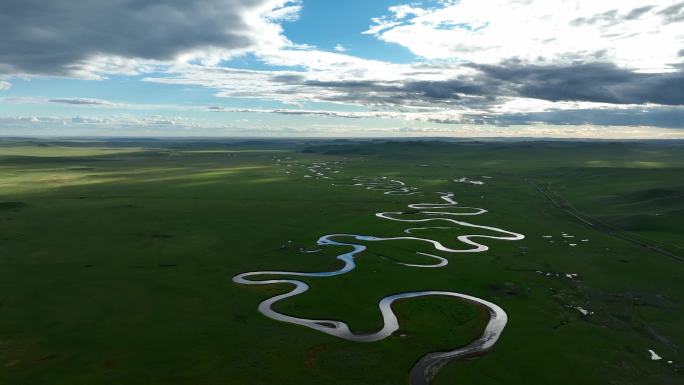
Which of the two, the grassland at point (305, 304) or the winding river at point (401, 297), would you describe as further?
the winding river at point (401, 297)

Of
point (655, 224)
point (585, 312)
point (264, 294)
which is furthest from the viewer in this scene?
point (655, 224)

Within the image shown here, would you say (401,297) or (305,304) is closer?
(305,304)

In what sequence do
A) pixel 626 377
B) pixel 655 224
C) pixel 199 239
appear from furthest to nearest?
pixel 655 224 → pixel 199 239 → pixel 626 377

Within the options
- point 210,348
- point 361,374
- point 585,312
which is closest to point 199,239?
point 210,348

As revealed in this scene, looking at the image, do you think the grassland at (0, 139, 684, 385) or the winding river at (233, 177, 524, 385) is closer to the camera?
the grassland at (0, 139, 684, 385)

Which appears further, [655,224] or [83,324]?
[655,224]

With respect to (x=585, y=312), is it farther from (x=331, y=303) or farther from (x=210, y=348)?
(x=210, y=348)

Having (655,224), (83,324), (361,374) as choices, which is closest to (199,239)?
(83,324)

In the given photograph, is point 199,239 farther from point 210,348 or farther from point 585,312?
point 585,312

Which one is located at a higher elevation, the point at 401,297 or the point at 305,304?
the point at 305,304
